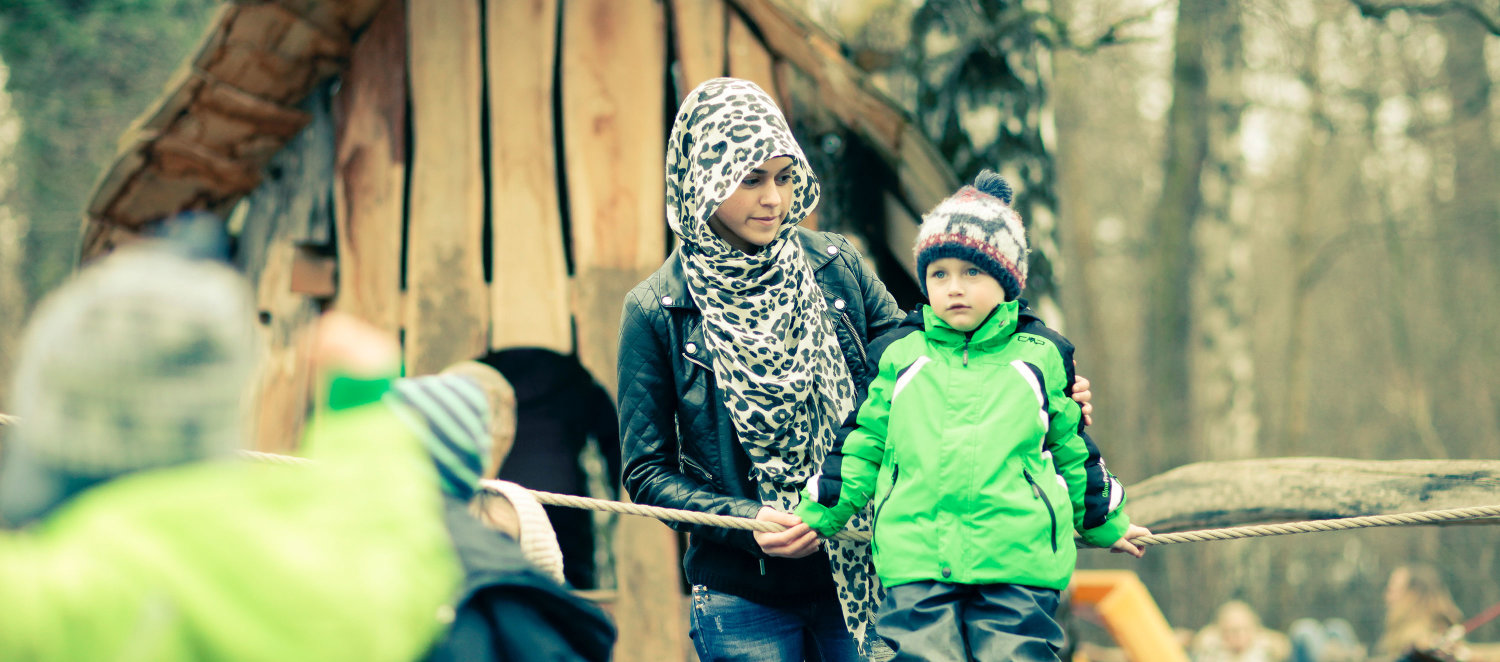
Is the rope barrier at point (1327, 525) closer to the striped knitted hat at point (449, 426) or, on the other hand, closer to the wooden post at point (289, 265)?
the striped knitted hat at point (449, 426)

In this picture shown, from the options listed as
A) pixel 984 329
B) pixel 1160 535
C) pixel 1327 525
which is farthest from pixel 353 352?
pixel 1327 525


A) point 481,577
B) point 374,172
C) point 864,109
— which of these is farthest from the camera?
point 374,172

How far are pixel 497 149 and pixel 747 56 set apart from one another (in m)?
1.05

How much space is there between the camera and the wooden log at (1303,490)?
133 inches

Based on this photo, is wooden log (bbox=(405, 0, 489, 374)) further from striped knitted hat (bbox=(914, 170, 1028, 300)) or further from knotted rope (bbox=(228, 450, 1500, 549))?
striped knitted hat (bbox=(914, 170, 1028, 300))

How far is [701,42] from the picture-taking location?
455cm

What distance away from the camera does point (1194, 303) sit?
9695 millimetres

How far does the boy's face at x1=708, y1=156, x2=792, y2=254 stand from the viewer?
9.00ft

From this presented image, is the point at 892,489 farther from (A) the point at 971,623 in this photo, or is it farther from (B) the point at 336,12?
(B) the point at 336,12

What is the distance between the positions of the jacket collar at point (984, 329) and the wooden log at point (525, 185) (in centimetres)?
224

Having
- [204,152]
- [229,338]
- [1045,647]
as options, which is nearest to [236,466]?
[229,338]

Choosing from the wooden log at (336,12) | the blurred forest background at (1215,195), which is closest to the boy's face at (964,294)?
the blurred forest background at (1215,195)

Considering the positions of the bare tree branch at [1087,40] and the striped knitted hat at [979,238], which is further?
the bare tree branch at [1087,40]

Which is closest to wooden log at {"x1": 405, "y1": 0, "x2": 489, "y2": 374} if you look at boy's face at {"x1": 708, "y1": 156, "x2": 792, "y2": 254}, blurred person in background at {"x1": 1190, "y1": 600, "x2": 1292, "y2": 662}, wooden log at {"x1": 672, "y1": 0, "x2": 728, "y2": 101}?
wooden log at {"x1": 672, "y1": 0, "x2": 728, "y2": 101}
